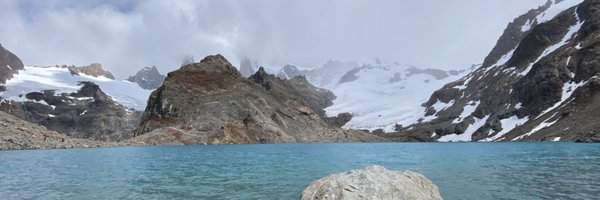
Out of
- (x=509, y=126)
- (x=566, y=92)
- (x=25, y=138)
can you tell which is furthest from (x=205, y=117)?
(x=566, y=92)

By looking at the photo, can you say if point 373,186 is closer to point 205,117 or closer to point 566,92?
point 205,117

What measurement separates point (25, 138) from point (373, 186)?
116031 mm

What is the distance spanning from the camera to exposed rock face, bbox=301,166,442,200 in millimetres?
19266

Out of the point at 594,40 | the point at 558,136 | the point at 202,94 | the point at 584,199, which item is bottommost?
the point at 584,199

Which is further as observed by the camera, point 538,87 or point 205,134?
point 538,87

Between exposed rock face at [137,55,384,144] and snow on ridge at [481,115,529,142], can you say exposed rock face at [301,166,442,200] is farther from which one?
snow on ridge at [481,115,529,142]

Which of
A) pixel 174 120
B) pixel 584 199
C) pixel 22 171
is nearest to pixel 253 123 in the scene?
pixel 174 120

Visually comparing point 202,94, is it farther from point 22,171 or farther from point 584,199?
point 584,199

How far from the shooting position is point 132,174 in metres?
45.2

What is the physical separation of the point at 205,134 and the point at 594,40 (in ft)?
537

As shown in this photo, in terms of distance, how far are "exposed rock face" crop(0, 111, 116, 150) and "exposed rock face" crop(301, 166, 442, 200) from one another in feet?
349

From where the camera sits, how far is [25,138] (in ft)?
362

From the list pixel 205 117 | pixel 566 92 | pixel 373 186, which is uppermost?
pixel 566 92

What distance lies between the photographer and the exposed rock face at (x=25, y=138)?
106 m
